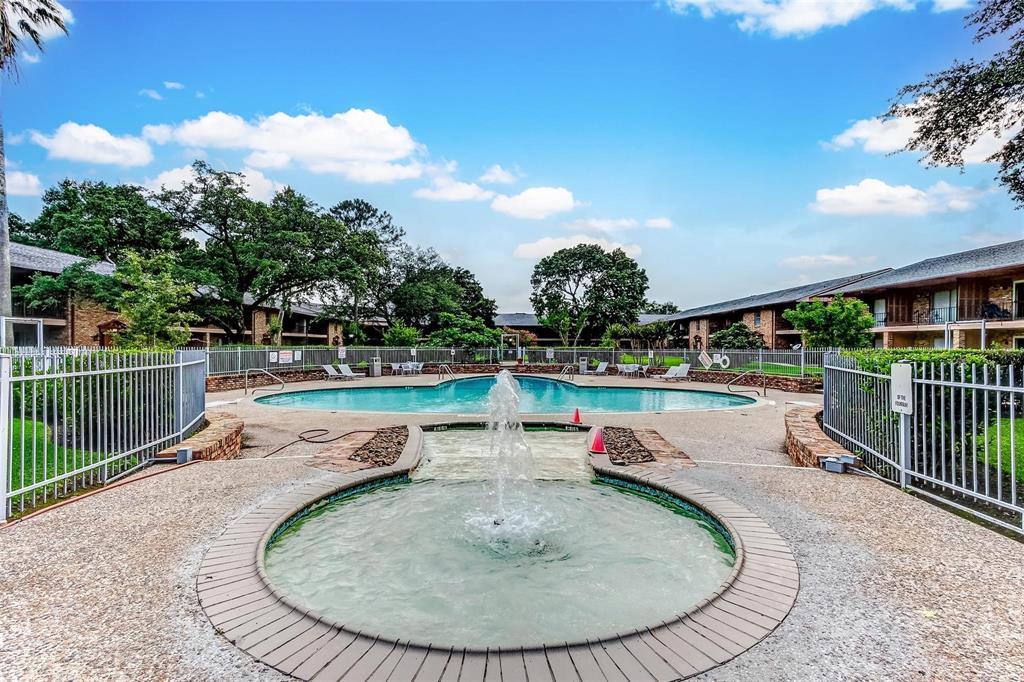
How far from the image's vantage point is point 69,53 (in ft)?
42.1

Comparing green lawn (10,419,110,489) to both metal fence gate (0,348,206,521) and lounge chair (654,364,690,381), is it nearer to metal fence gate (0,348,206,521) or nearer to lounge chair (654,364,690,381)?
metal fence gate (0,348,206,521)

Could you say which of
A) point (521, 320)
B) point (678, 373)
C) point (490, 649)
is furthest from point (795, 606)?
point (521, 320)

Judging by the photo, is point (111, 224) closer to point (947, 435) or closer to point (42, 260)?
point (42, 260)

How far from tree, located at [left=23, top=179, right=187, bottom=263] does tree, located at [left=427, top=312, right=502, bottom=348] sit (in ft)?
45.8

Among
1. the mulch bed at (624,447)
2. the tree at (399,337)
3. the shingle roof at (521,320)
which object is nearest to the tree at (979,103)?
the mulch bed at (624,447)

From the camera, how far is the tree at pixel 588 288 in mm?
39062

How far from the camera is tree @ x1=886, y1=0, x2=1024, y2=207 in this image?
7.11 m

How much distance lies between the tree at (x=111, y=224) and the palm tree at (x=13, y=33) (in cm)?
917

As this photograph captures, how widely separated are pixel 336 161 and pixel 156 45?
36.9ft

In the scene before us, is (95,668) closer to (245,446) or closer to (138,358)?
(138,358)

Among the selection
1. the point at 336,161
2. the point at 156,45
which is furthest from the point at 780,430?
the point at 336,161

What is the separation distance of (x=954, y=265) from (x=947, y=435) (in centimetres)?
2503

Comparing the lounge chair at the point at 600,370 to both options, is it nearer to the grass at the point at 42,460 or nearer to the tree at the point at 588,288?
the tree at the point at 588,288

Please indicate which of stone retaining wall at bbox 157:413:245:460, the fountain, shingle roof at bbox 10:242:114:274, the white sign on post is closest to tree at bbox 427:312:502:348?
shingle roof at bbox 10:242:114:274
